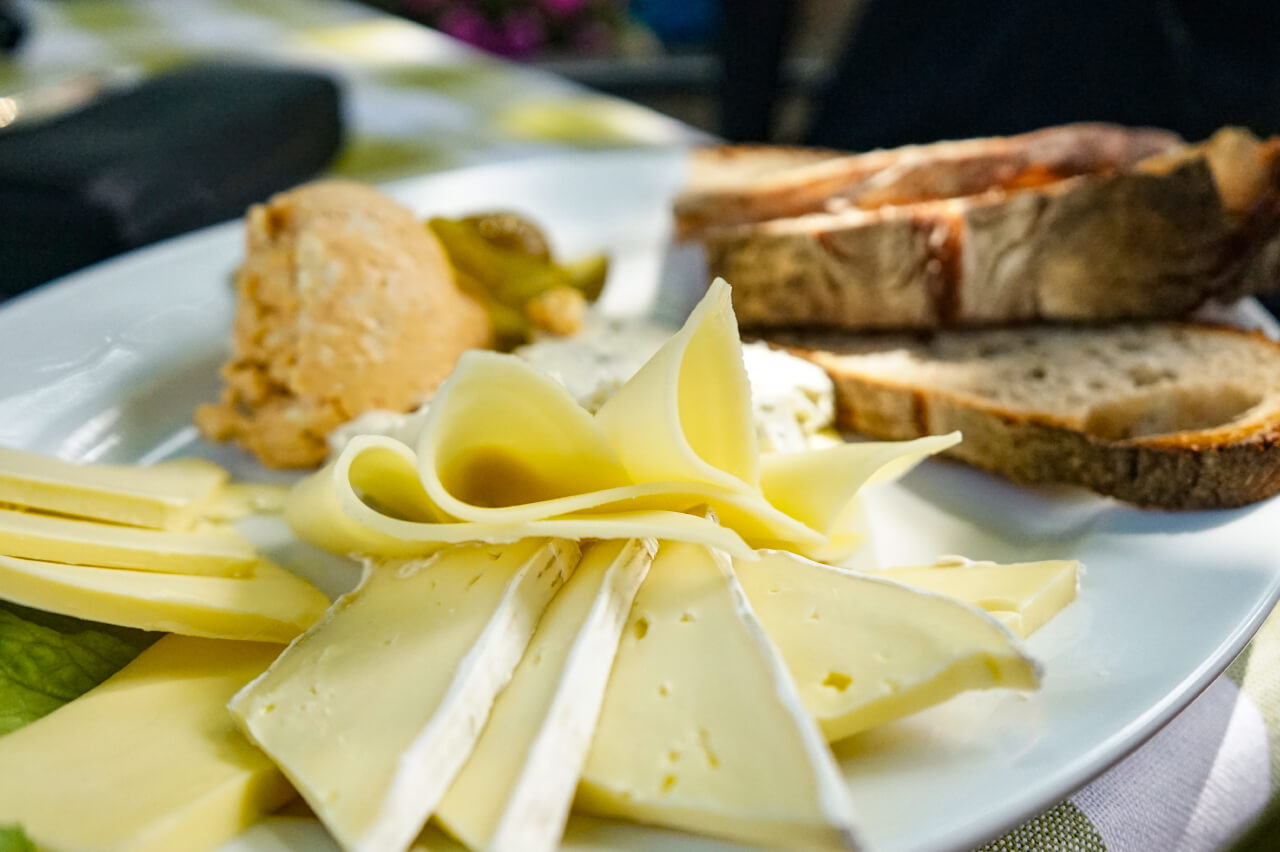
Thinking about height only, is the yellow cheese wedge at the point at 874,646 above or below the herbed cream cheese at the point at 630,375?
above

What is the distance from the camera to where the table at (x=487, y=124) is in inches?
41.0

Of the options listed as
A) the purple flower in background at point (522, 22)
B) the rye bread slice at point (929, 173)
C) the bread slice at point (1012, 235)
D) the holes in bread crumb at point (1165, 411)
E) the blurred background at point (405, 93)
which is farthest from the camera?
the purple flower in background at point (522, 22)

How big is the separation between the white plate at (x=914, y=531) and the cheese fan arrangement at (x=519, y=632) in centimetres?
6

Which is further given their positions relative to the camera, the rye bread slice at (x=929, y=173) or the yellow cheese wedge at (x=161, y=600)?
the rye bread slice at (x=929, y=173)

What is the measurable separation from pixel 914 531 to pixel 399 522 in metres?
0.78

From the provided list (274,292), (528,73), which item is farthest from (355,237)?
(528,73)

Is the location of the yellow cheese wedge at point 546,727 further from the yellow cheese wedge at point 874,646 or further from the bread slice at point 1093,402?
the bread slice at point 1093,402

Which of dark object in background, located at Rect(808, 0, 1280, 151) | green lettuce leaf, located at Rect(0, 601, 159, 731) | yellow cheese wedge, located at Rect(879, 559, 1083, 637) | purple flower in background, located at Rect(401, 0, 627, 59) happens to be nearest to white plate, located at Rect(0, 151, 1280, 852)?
yellow cheese wedge, located at Rect(879, 559, 1083, 637)

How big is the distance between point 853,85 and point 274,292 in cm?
267

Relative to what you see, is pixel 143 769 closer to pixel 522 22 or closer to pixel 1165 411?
pixel 1165 411

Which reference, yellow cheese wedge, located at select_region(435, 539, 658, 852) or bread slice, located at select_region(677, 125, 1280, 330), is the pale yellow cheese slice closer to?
yellow cheese wedge, located at select_region(435, 539, 658, 852)

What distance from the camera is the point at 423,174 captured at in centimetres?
286

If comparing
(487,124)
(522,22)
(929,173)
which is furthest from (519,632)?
(522,22)

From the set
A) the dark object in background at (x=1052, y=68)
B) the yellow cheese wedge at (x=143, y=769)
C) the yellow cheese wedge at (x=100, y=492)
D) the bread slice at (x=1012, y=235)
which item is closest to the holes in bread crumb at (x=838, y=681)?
the yellow cheese wedge at (x=143, y=769)
